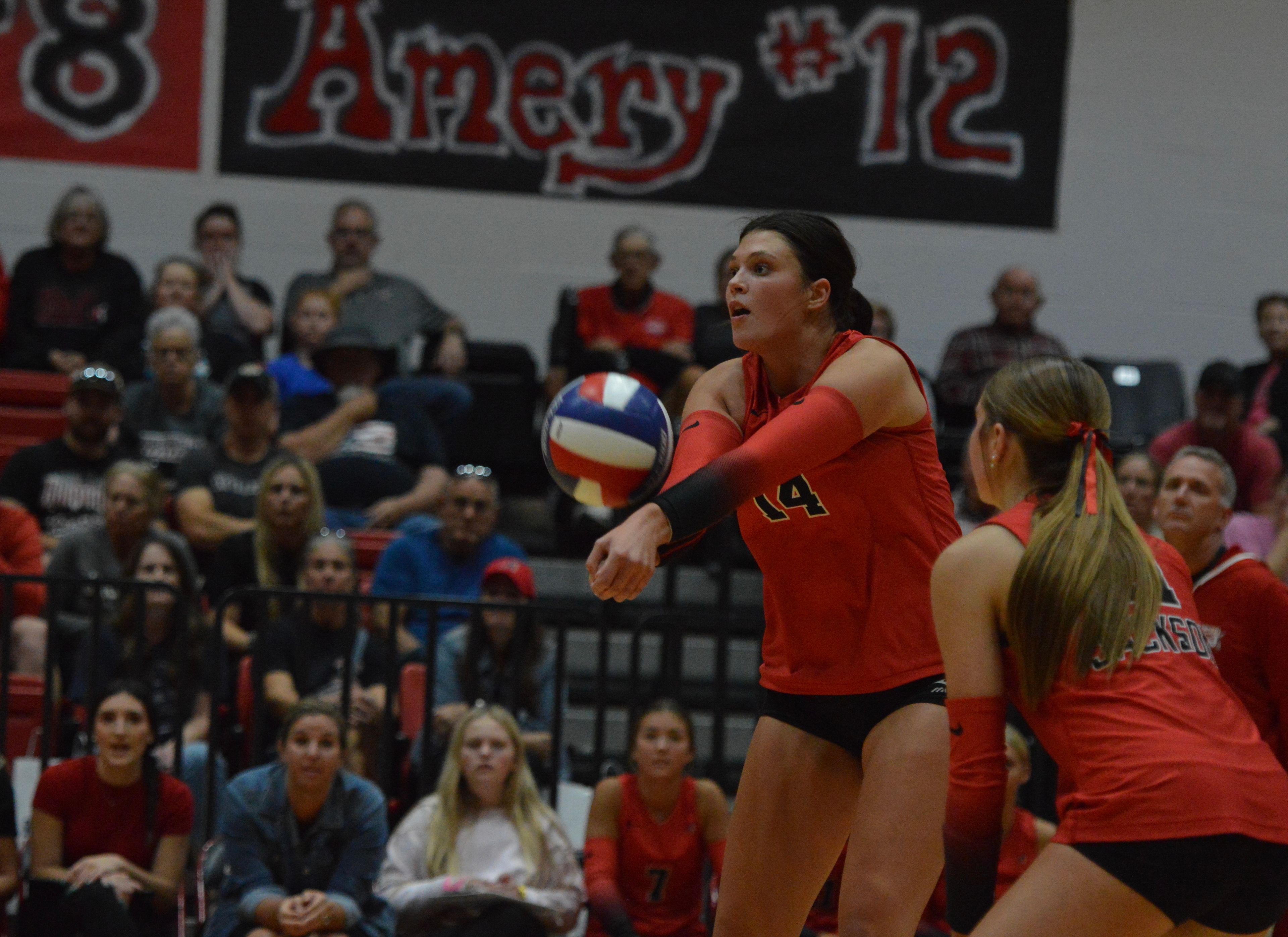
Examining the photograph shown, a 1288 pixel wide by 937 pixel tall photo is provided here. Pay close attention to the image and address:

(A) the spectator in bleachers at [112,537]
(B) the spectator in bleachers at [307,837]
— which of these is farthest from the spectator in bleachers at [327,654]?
(A) the spectator in bleachers at [112,537]

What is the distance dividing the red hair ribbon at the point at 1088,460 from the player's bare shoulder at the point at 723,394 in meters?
0.78

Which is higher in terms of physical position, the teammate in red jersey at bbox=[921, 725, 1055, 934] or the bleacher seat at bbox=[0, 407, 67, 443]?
the bleacher seat at bbox=[0, 407, 67, 443]

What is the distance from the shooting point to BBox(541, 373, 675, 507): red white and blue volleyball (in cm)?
316

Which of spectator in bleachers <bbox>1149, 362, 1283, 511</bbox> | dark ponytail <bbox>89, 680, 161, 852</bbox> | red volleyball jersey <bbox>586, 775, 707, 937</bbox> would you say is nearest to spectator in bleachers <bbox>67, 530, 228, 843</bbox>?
dark ponytail <bbox>89, 680, 161, 852</bbox>

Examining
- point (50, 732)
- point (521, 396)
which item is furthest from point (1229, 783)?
point (521, 396)

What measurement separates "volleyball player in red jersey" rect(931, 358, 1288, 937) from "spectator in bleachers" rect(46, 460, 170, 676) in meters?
4.69

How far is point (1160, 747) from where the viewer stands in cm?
276

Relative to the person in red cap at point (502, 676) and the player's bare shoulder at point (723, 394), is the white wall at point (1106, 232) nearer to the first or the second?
the person in red cap at point (502, 676)

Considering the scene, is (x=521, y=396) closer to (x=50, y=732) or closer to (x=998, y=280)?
(x=998, y=280)

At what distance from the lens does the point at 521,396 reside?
9289mm

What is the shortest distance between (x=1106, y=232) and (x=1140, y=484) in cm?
492

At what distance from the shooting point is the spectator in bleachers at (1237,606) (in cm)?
452

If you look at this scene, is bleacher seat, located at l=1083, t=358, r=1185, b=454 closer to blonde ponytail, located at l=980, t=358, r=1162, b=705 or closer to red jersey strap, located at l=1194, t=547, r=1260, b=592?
red jersey strap, located at l=1194, t=547, r=1260, b=592

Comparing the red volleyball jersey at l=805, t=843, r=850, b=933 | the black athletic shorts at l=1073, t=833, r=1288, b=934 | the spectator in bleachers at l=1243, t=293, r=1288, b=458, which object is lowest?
the red volleyball jersey at l=805, t=843, r=850, b=933
